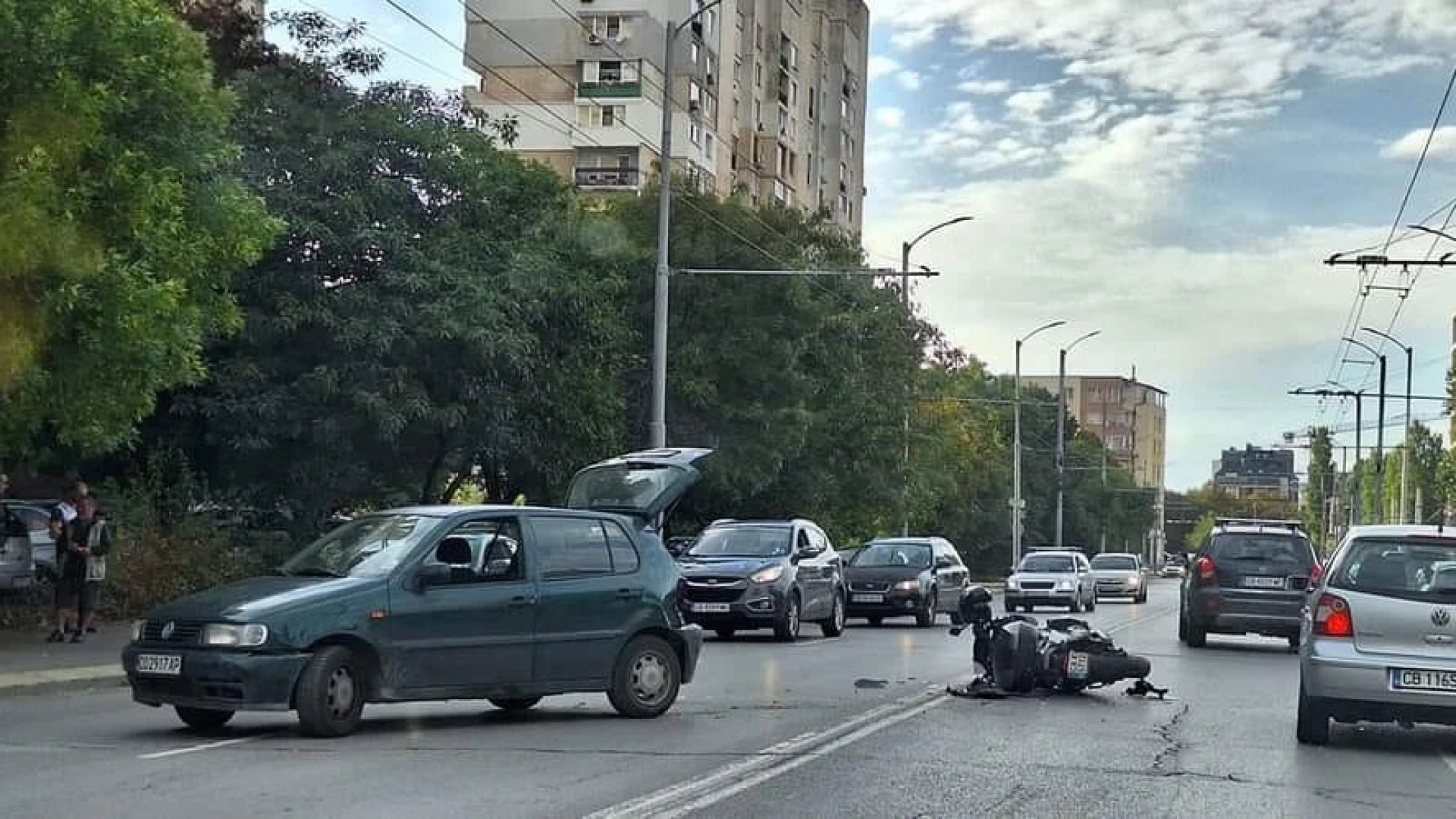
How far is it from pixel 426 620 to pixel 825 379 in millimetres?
29101

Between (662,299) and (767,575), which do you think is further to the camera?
(662,299)

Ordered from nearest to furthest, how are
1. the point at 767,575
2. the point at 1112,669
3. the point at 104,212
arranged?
the point at 1112,669 < the point at 104,212 < the point at 767,575

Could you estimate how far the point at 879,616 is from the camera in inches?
1169

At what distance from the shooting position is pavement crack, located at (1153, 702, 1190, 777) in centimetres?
1099

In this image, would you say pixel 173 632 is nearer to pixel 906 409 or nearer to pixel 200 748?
pixel 200 748

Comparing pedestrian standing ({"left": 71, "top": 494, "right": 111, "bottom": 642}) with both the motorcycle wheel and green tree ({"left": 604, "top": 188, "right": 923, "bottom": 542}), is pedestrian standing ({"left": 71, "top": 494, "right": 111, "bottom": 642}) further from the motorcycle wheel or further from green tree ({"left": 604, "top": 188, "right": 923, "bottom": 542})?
green tree ({"left": 604, "top": 188, "right": 923, "bottom": 542})

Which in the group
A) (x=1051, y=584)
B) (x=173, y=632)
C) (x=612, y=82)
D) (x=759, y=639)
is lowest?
(x=759, y=639)

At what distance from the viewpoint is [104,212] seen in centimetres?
1742

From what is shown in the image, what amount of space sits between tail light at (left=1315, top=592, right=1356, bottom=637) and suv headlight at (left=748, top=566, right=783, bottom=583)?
11.9 meters

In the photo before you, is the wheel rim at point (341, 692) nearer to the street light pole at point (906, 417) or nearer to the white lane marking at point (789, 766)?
the white lane marking at point (789, 766)

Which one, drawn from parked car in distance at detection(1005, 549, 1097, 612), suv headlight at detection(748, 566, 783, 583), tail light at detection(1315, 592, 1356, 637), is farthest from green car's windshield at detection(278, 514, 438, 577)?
parked car in distance at detection(1005, 549, 1097, 612)

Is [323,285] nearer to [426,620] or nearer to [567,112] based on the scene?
[426,620]

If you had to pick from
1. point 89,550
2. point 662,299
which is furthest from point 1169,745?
point 662,299

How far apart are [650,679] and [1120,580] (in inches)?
1416
